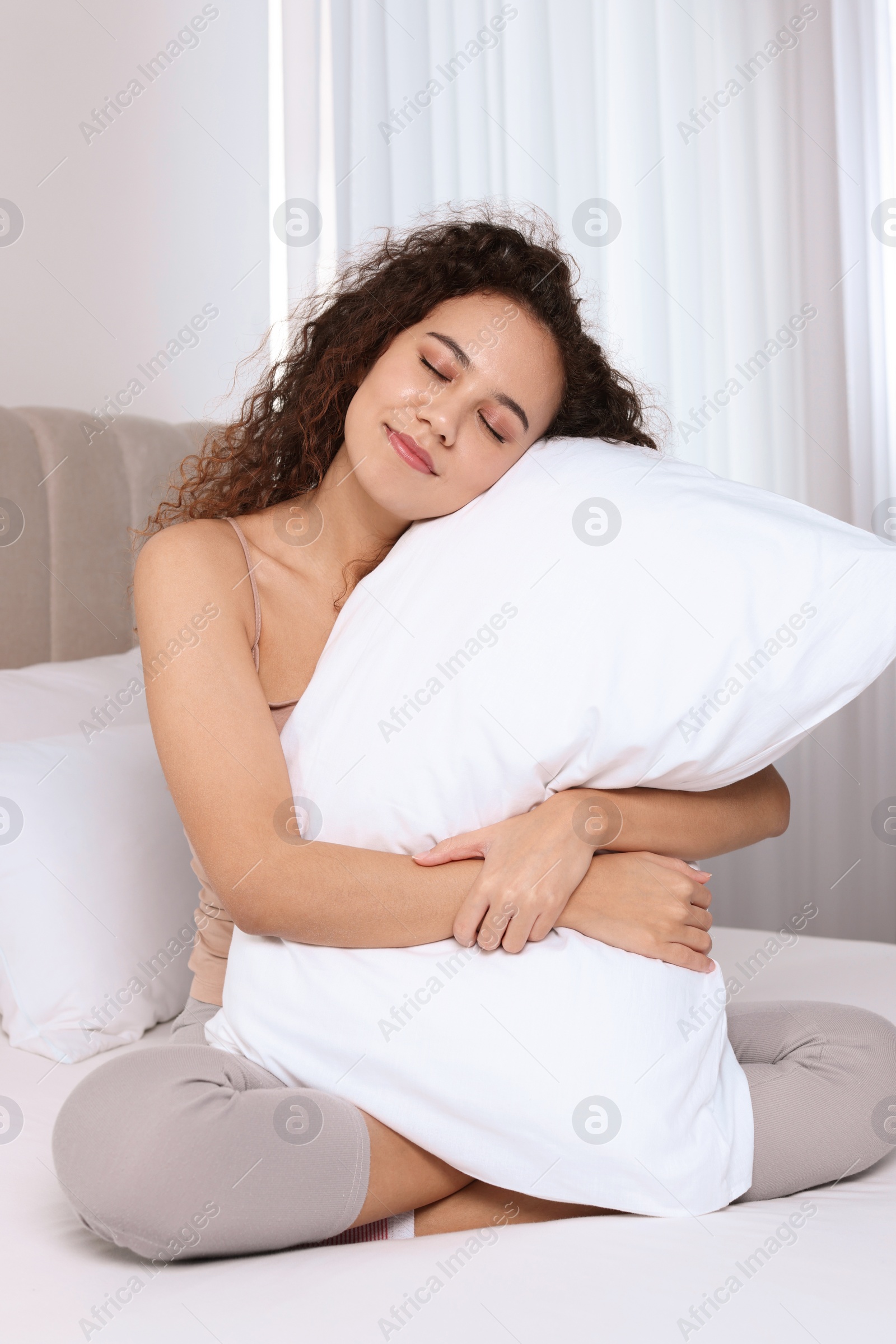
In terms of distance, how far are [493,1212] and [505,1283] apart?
17 centimetres

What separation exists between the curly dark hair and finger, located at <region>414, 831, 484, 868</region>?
1.63 ft

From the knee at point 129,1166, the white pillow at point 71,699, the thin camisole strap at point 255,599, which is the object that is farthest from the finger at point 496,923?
the white pillow at point 71,699

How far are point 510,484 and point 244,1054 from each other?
0.58m

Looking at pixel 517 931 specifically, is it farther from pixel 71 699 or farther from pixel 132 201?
pixel 132 201

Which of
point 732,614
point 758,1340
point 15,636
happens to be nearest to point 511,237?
point 732,614

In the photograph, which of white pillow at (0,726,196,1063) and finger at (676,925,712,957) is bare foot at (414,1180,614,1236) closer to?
finger at (676,925,712,957)

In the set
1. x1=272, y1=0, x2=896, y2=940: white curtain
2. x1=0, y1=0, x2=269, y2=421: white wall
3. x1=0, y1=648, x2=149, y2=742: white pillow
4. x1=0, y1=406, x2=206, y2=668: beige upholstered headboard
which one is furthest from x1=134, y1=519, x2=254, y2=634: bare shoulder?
x1=272, y1=0, x2=896, y2=940: white curtain

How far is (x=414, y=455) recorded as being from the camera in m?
1.05

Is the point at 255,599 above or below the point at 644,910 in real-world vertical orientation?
below

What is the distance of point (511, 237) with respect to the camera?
1.22 m

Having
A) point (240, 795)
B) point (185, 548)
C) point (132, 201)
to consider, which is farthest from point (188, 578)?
point (132, 201)

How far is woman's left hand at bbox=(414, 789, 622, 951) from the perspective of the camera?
2.80 ft

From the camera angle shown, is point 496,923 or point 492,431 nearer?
point 496,923

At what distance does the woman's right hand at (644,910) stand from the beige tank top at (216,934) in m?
0.36
